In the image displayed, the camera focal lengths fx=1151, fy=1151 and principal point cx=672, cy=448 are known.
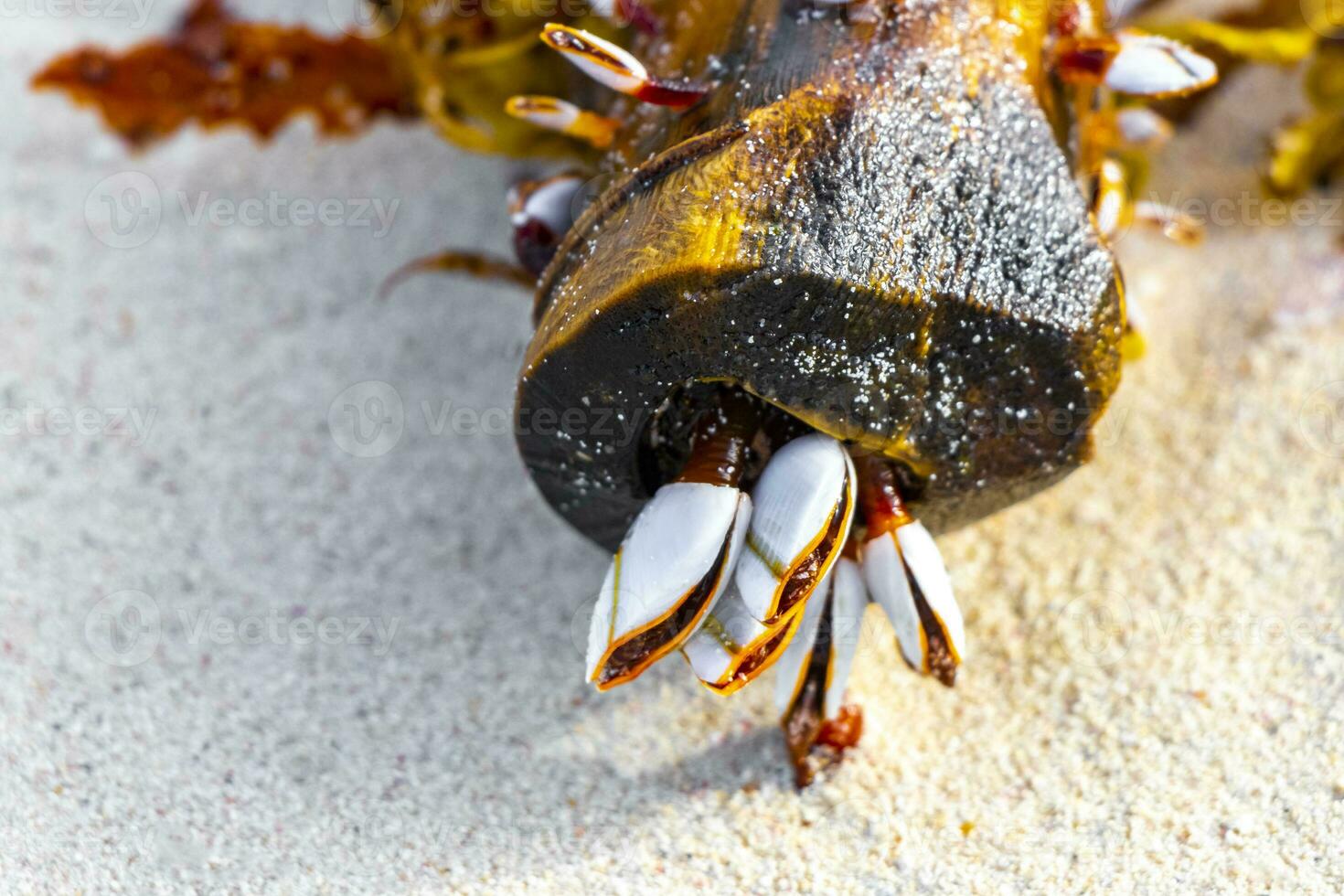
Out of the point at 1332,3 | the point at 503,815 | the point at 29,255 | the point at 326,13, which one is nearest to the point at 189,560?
the point at 503,815

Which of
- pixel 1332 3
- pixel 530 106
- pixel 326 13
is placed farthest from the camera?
pixel 326 13

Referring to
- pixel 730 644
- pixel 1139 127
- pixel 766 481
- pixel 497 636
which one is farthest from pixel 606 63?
pixel 1139 127

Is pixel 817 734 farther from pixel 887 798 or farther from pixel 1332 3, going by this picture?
pixel 1332 3

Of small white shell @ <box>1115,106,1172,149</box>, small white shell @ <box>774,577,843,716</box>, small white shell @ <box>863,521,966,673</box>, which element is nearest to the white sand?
small white shell @ <box>774,577,843,716</box>

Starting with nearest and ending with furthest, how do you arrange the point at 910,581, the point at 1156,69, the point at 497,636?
the point at 910,581 < the point at 1156,69 < the point at 497,636

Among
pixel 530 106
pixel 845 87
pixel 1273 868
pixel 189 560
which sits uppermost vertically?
pixel 845 87

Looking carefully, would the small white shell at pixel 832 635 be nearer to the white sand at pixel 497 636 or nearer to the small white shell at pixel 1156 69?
the white sand at pixel 497 636

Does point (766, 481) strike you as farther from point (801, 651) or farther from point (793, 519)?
point (801, 651)
